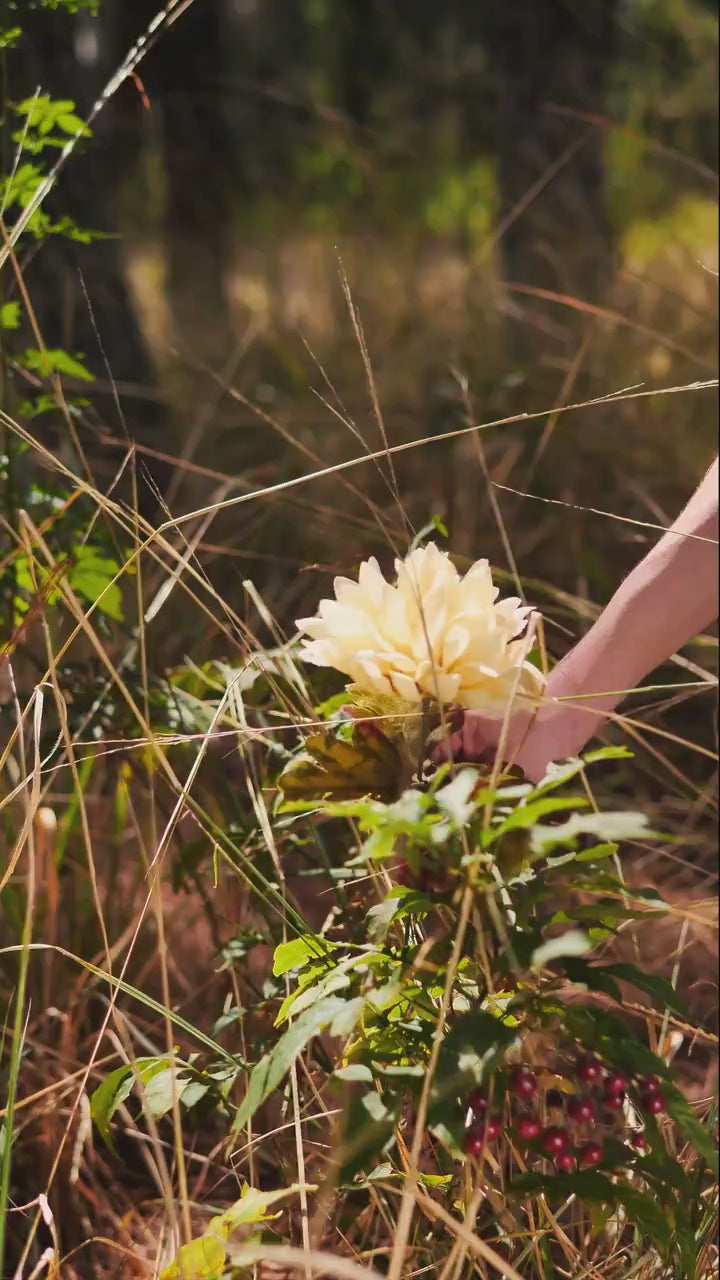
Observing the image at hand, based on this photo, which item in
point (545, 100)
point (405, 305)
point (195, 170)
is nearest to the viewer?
point (545, 100)

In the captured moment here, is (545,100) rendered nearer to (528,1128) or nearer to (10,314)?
(10,314)

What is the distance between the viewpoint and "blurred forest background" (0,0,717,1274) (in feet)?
3.84

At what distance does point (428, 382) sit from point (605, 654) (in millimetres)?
2083

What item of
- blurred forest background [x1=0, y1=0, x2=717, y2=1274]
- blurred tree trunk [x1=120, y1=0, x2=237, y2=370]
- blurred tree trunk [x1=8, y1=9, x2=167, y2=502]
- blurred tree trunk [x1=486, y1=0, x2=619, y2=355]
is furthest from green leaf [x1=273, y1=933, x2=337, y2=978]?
blurred tree trunk [x1=120, y1=0, x2=237, y2=370]

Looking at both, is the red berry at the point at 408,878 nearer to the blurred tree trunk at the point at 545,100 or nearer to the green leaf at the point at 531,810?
the green leaf at the point at 531,810

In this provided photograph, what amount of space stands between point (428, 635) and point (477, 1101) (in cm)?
22

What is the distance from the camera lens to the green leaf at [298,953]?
748 mm

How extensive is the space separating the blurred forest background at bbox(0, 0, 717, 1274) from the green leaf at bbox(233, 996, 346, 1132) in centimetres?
12

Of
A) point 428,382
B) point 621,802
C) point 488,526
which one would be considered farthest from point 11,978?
point 428,382

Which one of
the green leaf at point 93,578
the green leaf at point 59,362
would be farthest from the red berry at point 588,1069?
the green leaf at point 59,362

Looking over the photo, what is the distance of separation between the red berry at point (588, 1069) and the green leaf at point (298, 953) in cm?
15

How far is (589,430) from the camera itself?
245 centimetres

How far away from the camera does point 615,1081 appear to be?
690mm

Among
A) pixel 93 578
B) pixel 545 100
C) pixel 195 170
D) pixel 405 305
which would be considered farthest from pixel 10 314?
pixel 195 170
